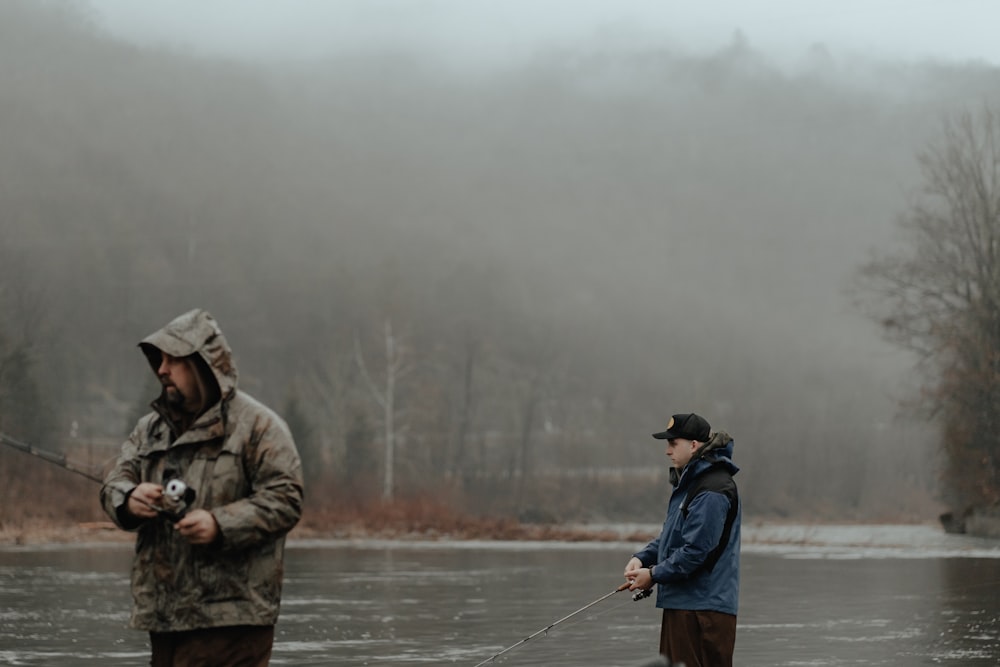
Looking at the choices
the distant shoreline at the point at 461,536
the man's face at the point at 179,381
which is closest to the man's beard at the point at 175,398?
the man's face at the point at 179,381

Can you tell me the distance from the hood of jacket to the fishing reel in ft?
1.34

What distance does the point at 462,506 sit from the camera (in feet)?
230

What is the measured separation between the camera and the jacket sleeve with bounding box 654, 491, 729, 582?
8883 millimetres

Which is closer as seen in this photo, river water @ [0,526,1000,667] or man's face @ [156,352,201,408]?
man's face @ [156,352,201,408]

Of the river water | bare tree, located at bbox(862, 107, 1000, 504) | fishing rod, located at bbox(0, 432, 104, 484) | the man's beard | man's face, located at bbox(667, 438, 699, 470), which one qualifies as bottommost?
the river water

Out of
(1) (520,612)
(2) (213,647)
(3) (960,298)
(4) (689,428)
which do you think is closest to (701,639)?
(4) (689,428)

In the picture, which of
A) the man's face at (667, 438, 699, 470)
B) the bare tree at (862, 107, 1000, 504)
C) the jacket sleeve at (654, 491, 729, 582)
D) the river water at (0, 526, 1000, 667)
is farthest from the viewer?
the bare tree at (862, 107, 1000, 504)

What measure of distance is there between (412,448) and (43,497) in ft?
136

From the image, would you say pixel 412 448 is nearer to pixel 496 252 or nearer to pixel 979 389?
pixel 979 389

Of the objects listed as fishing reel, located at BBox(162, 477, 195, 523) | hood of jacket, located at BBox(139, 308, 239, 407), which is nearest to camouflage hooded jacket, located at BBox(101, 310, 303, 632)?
hood of jacket, located at BBox(139, 308, 239, 407)

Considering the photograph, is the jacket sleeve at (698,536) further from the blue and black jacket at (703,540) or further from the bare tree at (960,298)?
the bare tree at (960,298)

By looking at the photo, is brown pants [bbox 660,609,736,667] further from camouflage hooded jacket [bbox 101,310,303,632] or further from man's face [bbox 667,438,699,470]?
camouflage hooded jacket [bbox 101,310,303,632]

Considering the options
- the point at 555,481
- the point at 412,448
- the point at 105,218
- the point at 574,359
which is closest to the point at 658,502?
the point at 555,481

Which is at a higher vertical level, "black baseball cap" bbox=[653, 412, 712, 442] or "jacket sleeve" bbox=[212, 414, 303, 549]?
"black baseball cap" bbox=[653, 412, 712, 442]
